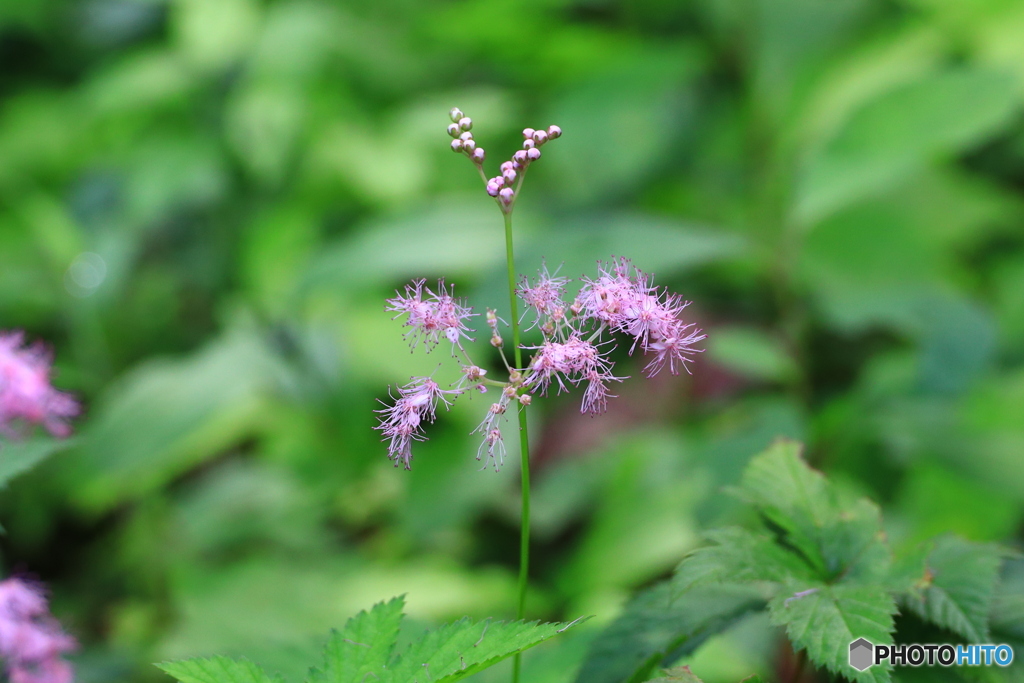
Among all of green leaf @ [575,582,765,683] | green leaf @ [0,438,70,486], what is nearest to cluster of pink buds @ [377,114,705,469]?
green leaf @ [575,582,765,683]

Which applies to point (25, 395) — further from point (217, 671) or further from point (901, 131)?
point (901, 131)

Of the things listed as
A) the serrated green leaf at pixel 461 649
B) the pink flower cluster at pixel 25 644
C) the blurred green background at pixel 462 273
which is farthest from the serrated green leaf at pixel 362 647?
the blurred green background at pixel 462 273

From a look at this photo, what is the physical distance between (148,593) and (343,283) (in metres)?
1.08

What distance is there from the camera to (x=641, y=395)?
2.75m

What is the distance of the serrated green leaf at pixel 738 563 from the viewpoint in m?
0.81

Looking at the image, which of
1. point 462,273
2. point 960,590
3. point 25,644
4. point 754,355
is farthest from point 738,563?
point 462,273

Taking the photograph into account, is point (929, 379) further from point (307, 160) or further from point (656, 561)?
point (307, 160)

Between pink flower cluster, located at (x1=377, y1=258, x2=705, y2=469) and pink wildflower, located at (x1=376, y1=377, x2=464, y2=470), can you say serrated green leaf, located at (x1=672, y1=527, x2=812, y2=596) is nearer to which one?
pink flower cluster, located at (x1=377, y1=258, x2=705, y2=469)

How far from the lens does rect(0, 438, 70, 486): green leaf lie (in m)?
0.89

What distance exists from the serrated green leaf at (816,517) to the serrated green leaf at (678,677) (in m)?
0.21

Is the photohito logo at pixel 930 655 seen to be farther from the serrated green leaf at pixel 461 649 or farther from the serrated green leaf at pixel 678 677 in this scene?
the serrated green leaf at pixel 461 649

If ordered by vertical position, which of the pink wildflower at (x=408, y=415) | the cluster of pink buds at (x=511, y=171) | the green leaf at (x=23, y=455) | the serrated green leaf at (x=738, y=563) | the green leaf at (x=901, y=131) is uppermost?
the green leaf at (x=901, y=131)

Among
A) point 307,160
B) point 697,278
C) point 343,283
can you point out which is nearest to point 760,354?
point 697,278

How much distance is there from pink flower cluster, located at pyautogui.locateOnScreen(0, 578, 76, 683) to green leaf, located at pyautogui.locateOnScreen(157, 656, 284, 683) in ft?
1.45
